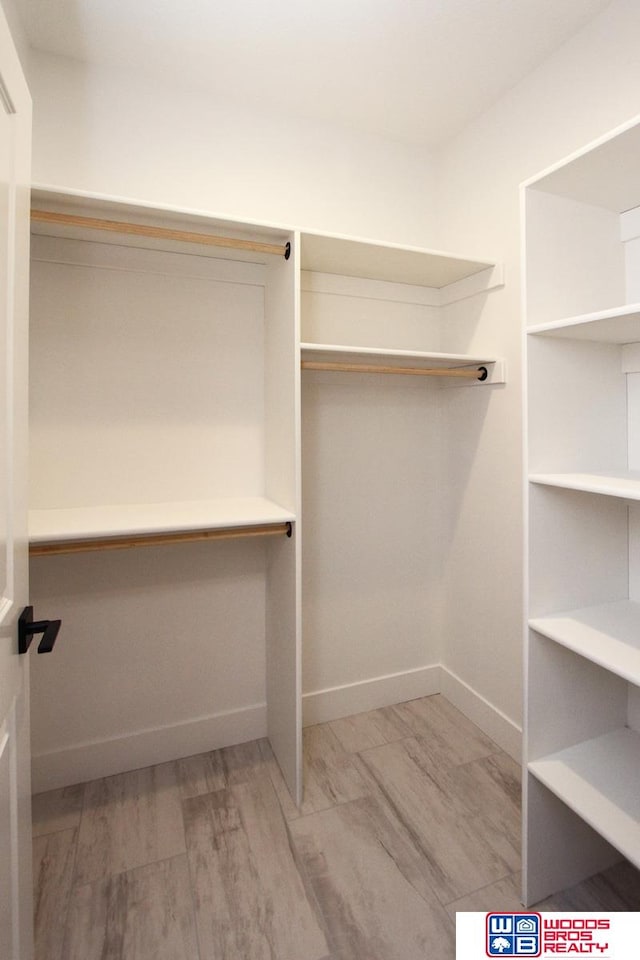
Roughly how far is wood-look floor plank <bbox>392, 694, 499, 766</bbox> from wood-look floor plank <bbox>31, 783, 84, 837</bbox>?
4.48 ft

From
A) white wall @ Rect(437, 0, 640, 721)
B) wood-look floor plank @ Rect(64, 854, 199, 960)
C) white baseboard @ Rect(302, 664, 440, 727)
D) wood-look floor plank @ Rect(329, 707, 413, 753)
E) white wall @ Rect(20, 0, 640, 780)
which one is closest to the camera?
wood-look floor plank @ Rect(64, 854, 199, 960)

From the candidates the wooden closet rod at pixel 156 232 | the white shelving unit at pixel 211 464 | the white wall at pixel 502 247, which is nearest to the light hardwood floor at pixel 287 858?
the white shelving unit at pixel 211 464

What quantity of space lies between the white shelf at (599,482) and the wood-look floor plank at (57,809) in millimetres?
1913

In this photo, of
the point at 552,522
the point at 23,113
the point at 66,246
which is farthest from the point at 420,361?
the point at 23,113

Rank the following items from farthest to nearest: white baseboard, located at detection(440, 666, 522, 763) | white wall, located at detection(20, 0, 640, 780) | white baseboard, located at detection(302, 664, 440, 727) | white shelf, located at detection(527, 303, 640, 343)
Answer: white baseboard, located at detection(302, 664, 440, 727)
white baseboard, located at detection(440, 666, 522, 763)
white wall, located at detection(20, 0, 640, 780)
white shelf, located at detection(527, 303, 640, 343)

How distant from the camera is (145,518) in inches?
65.2

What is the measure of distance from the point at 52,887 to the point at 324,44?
2.86 metres

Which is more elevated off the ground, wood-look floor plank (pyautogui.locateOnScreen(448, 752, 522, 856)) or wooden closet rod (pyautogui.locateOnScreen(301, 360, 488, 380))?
wooden closet rod (pyautogui.locateOnScreen(301, 360, 488, 380))

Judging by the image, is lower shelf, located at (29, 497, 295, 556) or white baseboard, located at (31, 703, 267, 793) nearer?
lower shelf, located at (29, 497, 295, 556)

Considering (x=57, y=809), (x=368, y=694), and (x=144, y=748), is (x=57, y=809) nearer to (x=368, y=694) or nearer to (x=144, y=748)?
(x=144, y=748)

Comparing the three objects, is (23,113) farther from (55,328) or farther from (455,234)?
(455,234)

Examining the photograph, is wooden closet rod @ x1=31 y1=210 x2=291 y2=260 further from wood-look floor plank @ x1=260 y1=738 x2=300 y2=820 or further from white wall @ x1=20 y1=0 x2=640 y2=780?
wood-look floor plank @ x1=260 y1=738 x2=300 y2=820

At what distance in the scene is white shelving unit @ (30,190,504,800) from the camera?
1.73 meters

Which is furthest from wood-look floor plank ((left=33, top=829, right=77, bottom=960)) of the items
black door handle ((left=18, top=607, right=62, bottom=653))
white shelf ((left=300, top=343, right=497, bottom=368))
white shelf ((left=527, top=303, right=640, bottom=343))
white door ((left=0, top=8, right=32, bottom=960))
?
white shelf ((left=527, top=303, right=640, bottom=343))
